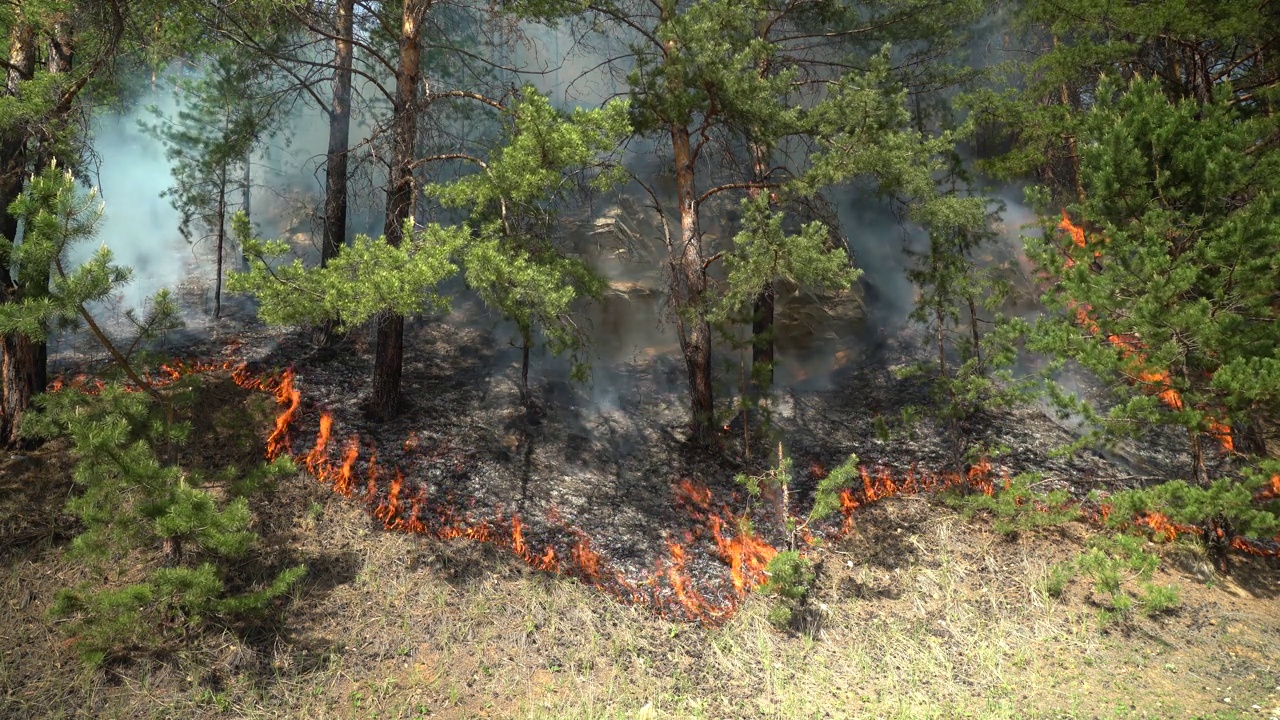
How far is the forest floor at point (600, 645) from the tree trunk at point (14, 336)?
64 cm

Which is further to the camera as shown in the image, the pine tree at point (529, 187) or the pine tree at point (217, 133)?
the pine tree at point (217, 133)

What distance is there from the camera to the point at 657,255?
51.5 feet

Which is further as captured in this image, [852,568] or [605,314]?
[605,314]

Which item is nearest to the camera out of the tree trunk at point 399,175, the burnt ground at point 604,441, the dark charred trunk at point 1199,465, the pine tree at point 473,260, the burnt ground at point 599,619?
the burnt ground at point 599,619

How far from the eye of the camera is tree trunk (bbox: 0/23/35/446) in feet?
27.1

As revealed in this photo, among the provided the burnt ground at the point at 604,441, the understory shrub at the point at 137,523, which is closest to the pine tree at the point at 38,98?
the understory shrub at the point at 137,523

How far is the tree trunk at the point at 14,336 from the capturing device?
826 centimetres

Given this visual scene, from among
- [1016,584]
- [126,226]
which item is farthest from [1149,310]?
[126,226]

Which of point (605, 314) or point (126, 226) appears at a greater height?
point (126, 226)

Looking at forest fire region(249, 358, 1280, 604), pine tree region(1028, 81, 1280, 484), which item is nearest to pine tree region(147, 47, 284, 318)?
forest fire region(249, 358, 1280, 604)

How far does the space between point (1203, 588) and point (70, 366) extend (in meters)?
15.2

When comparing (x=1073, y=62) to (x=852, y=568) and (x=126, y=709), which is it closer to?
(x=852, y=568)

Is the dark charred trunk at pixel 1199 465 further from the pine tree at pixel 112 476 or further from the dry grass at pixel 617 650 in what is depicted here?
the pine tree at pixel 112 476

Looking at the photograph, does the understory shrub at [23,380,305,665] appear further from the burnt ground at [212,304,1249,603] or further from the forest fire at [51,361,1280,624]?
the burnt ground at [212,304,1249,603]
